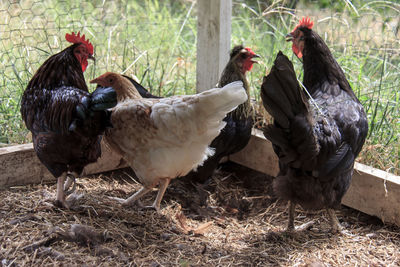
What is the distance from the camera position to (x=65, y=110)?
2.69 m

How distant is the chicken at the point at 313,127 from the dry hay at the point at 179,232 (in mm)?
276

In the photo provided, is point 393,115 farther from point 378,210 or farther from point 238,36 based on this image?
point 238,36

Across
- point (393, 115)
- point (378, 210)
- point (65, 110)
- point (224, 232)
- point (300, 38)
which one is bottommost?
point (224, 232)

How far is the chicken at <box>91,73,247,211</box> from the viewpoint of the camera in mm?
2803

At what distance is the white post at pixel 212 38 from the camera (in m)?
3.62

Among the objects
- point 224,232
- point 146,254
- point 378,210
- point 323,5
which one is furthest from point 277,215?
point 323,5

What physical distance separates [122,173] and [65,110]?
1.28 meters

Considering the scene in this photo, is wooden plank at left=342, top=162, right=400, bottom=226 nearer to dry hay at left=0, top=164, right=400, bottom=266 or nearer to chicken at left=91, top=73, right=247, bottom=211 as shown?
dry hay at left=0, top=164, right=400, bottom=266

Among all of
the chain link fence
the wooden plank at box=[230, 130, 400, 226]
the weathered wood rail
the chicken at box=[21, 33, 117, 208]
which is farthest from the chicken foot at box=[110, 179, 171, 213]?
the wooden plank at box=[230, 130, 400, 226]

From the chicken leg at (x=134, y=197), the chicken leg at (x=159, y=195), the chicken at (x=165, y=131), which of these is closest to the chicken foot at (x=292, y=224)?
the chicken at (x=165, y=131)

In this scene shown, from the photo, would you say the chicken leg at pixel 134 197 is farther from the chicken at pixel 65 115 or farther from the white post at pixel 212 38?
the white post at pixel 212 38

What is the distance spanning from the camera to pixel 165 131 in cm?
287

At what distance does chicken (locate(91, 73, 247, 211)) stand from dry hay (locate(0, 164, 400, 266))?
40 cm

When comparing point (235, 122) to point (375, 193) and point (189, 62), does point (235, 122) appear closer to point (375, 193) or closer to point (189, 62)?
point (375, 193)
